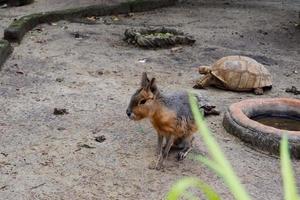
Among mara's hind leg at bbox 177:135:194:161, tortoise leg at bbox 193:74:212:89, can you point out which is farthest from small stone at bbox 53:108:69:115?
tortoise leg at bbox 193:74:212:89

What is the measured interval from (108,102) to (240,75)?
1360mm

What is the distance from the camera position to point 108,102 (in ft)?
16.1

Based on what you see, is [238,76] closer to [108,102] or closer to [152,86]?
[108,102]

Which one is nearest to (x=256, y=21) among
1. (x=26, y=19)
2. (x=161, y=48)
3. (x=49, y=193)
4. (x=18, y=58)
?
(x=161, y=48)

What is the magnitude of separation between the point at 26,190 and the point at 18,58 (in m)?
3.32

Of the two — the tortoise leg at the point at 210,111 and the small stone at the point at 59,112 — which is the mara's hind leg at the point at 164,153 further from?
the small stone at the point at 59,112

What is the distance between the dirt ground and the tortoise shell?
0.11 m

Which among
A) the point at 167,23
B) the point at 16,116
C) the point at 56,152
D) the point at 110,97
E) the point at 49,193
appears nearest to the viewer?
the point at 49,193

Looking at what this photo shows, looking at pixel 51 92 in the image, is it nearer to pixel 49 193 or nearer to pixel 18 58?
pixel 18 58

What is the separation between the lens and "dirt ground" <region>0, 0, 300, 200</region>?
3.38 m

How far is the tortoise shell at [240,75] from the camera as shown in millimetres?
5262

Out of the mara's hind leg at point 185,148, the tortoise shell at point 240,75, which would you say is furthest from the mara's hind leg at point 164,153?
the tortoise shell at point 240,75

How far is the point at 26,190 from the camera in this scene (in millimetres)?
3203

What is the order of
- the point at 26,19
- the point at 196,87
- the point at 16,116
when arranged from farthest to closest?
the point at 26,19, the point at 196,87, the point at 16,116
